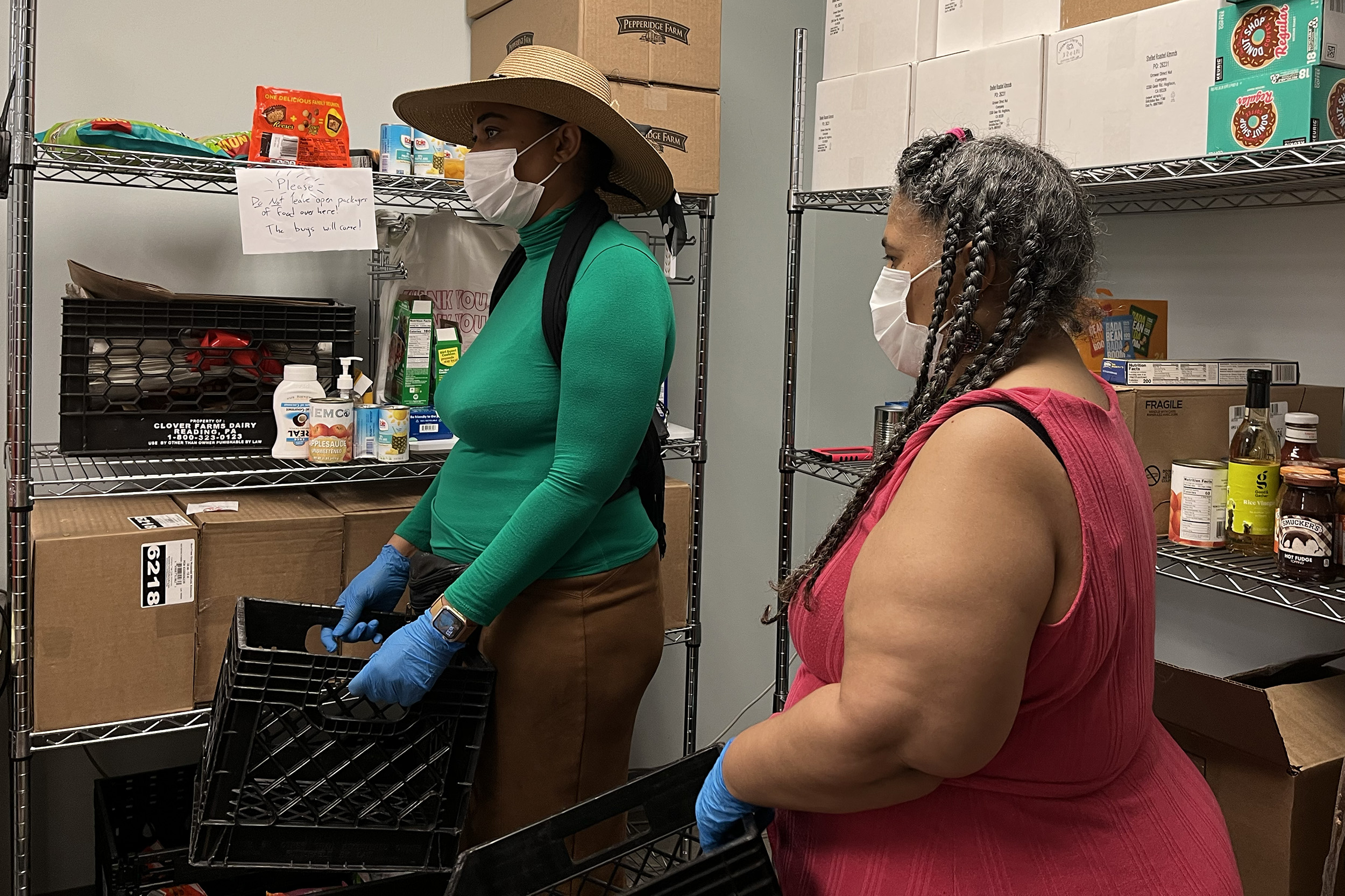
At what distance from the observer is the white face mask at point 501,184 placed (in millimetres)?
1652

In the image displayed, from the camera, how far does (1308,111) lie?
147 cm

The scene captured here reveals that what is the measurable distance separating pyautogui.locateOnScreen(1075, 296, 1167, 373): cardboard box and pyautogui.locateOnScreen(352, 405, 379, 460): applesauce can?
1.33 metres

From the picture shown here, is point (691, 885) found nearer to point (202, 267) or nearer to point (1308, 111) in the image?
point (1308, 111)

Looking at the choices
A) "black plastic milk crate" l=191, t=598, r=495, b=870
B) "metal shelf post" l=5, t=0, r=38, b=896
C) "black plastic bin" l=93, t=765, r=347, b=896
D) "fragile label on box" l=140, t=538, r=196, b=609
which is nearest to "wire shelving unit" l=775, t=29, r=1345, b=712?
"black plastic milk crate" l=191, t=598, r=495, b=870

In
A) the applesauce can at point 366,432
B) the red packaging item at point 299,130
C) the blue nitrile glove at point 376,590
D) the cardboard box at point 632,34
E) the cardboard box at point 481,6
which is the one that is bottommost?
the blue nitrile glove at point 376,590

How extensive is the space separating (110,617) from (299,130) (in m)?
0.90

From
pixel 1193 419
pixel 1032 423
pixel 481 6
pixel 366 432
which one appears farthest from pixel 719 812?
pixel 481 6

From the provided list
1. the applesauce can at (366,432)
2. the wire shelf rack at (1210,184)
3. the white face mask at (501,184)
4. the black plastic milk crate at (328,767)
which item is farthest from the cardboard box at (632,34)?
the black plastic milk crate at (328,767)

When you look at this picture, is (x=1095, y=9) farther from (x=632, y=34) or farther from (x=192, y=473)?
(x=192, y=473)

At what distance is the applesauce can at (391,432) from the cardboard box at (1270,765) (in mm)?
1357

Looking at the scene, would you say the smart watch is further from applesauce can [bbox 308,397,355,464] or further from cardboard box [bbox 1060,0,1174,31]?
cardboard box [bbox 1060,0,1174,31]

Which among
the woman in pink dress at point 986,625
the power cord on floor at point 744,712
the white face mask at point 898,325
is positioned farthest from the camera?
the power cord on floor at point 744,712

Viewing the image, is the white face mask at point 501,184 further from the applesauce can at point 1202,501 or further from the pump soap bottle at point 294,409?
the applesauce can at point 1202,501

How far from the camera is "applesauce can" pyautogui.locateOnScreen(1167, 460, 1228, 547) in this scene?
169 cm
